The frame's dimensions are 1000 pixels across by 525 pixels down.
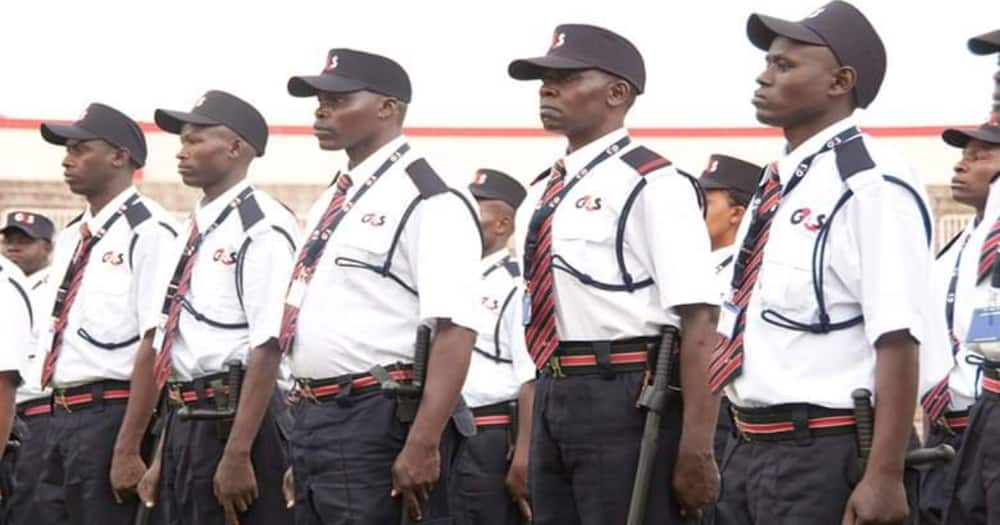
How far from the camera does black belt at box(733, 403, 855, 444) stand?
585 centimetres

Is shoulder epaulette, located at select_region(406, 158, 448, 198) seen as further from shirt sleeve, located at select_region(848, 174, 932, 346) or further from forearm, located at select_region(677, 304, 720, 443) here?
shirt sleeve, located at select_region(848, 174, 932, 346)

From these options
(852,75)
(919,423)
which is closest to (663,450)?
(852,75)

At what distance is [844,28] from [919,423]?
1192 cm

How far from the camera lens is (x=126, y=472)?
9203mm

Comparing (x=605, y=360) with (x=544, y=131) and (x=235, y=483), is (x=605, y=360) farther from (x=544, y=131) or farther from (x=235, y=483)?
(x=544, y=131)

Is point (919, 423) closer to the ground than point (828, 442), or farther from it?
closer to the ground

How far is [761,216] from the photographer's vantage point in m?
6.18

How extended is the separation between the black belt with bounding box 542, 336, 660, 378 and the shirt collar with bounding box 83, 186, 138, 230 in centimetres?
384

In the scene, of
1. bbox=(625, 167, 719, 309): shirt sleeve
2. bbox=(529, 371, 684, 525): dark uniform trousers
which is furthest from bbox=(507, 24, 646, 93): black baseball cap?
bbox=(529, 371, 684, 525): dark uniform trousers

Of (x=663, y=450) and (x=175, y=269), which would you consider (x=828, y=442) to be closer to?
(x=663, y=450)

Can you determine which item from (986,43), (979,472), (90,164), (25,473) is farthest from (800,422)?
(25,473)

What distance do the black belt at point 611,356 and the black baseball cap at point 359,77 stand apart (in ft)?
5.39

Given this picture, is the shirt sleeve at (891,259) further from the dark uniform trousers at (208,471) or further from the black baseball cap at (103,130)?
the black baseball cap at (103,130)

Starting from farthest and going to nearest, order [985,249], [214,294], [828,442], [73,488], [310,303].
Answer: [73,488]
[214,294]
[310,303]
[985,249]
[828,442]
